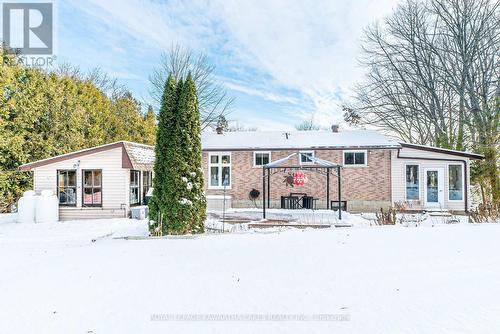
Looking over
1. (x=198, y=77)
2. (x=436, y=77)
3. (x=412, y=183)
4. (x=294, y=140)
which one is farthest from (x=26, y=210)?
(x=436, y=77)

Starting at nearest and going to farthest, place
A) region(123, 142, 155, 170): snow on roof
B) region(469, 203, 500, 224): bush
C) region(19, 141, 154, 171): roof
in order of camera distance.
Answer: region(469, 203, 500, 224): bush
region(19, 141, 154, 171): roof
region(123, 142, 155, 170): snow on roof

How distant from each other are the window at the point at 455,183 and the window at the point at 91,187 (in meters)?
17.4

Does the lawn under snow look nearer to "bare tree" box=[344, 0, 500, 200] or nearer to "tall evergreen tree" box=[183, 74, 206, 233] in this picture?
"tall evergreen tree" box=[183, 74, 206, 233]

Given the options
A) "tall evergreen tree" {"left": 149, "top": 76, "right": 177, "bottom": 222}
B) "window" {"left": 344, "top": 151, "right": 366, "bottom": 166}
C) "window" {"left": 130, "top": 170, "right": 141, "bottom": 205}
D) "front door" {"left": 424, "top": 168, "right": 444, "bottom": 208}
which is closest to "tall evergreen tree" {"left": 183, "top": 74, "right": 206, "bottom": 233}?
"tall evergreen tree" {"left": 149, "top": 76, "right": 177, "bottom": 222}

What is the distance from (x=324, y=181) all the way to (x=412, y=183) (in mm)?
4419

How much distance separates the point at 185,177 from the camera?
888 cm

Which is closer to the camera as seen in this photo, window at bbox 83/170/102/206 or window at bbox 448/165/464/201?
window at bbox 83/170/102/206

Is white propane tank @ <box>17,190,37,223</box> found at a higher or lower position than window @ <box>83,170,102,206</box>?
lower

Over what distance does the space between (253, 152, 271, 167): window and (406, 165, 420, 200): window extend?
23.7ft

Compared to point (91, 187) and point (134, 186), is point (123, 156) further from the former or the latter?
point (91, 187)

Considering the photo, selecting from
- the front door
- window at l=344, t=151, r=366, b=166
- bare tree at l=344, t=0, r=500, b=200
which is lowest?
the front door

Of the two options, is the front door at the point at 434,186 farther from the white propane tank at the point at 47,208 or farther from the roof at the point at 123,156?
the white propane tank at the point at 47,208

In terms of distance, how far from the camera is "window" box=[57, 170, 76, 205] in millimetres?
15023

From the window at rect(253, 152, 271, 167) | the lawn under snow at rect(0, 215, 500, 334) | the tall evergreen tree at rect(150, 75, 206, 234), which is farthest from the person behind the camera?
the window at rect(253, 152, 271, 167)
